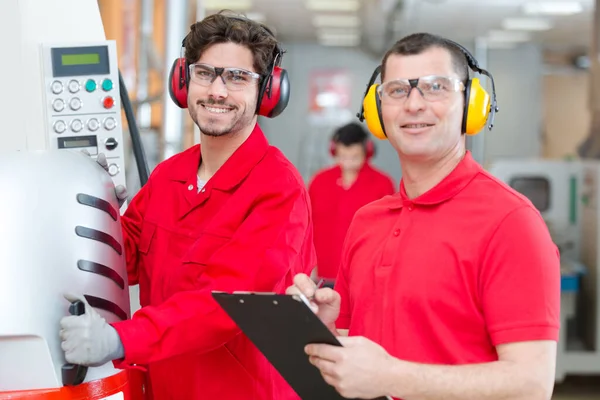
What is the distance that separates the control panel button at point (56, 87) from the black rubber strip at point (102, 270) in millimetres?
712

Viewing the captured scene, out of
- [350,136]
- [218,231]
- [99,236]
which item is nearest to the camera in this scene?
[99,236]

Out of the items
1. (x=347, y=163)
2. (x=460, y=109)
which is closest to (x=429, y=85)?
(x=460, y=109)

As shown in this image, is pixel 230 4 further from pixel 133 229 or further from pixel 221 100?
pixel 221 100

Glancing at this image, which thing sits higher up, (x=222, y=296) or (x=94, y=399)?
(x=222, y=296)

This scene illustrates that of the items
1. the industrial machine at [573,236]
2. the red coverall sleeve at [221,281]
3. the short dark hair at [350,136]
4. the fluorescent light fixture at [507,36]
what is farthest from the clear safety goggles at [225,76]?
the fluorescent light fixture at [507,36]

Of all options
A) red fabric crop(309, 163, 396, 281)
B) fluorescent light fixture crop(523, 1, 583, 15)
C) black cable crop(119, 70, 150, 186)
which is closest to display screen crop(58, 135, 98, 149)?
black cable crop(119, 70, 150, 186)

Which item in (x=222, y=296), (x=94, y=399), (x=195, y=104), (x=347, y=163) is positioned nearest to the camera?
(x=222, y=296)

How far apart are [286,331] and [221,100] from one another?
71cm

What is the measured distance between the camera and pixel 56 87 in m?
2.25

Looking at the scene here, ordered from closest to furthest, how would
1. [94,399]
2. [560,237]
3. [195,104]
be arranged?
1. [94,399]
2. [195,104]
3. [560,237]

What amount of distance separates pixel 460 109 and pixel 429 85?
78 millimetres

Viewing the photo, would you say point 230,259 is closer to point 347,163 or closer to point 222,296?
point 222,296

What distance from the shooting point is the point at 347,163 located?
542cm

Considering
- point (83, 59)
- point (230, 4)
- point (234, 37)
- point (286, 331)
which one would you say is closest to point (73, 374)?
point (286, 331)
